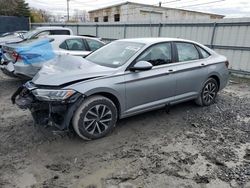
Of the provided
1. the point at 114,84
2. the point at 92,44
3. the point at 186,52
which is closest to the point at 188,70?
the point at 186,52

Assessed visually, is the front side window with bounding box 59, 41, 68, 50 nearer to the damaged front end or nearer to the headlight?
the damaged front end

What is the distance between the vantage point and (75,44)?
736 centimetres

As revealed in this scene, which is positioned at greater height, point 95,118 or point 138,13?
A: point 138,13

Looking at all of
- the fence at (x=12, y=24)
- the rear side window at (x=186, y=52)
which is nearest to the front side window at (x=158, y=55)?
the rear side window at (x=186, y=52)

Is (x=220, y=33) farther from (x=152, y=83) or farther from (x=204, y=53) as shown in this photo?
(x=152, y=83)

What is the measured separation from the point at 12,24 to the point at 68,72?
21053mm

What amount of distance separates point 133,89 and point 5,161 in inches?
84.4

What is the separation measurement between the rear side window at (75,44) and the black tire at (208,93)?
3844mm

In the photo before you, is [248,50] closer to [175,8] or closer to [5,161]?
[5,161]

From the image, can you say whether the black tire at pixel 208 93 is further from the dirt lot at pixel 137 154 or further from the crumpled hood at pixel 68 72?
the crumpled hood at pixel 68 72

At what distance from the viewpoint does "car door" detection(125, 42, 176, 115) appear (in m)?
4.11

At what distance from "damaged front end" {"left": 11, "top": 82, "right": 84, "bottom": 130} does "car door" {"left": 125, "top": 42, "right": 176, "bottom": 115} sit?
36.7 inches

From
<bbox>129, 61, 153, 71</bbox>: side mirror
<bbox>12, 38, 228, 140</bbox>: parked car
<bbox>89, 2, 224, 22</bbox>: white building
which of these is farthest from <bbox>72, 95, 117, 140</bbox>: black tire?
<bbox>89, 2, 224, 22</bbox>: white building

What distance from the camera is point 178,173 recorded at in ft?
10.2
